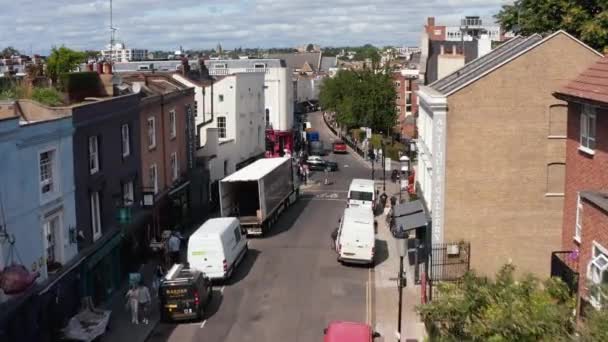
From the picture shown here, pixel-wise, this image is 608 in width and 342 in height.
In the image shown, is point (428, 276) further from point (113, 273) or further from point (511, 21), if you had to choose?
point (511, 21)

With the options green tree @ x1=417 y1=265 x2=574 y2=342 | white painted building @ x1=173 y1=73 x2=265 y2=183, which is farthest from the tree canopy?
green tree @ x1=417 y1=265 x2=574 y2=342

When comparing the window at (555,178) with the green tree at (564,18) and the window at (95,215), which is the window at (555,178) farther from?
the window at (95,215)

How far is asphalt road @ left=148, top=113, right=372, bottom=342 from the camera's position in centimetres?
2700

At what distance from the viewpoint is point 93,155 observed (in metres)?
30.3

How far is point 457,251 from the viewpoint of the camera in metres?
31.8

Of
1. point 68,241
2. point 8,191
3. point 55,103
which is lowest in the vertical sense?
point 68,241

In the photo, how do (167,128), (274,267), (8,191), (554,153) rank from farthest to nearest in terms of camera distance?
(167,128) < (274,267) < (554,153) < (8,191)

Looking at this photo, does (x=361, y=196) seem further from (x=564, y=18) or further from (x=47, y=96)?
(x=47, y=96)

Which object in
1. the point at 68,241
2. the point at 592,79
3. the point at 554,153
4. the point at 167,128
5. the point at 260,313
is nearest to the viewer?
the point at 592,79

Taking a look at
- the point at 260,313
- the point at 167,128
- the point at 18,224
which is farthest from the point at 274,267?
the point at 18,224

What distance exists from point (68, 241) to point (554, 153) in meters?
19.4

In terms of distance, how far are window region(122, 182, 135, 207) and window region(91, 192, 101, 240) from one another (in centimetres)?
299

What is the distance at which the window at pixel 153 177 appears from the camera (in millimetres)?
39062

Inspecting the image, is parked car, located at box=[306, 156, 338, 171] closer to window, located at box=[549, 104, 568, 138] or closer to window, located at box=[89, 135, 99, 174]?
window, located at box=[549, 104, 568, 138]
